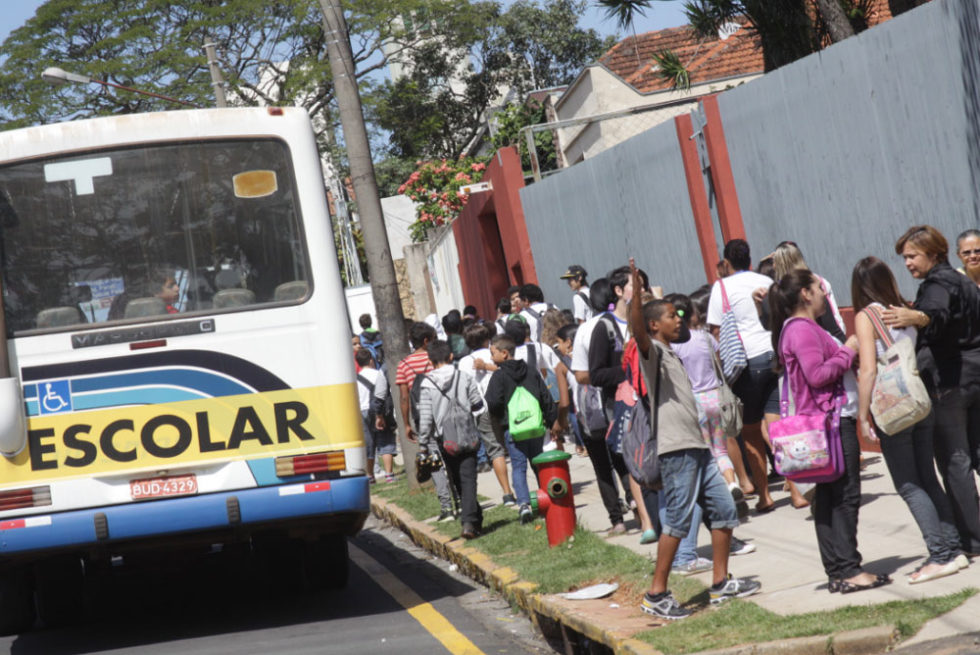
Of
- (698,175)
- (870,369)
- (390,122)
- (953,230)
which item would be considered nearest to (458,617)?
(870,369)

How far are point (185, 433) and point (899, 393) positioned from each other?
4370 mm

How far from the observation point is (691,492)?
6.60m

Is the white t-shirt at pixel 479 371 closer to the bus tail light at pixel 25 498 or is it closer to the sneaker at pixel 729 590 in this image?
the bus tail light at pixel 25 498

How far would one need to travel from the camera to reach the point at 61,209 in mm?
8211

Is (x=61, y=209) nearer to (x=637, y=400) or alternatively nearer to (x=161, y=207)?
(x=161, y=207)

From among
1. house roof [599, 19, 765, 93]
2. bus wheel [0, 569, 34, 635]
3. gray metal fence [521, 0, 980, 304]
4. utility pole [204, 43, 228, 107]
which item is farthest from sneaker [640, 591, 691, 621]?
house roof [599, 19, 765, 93]

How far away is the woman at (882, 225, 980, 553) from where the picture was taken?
20.7 feet

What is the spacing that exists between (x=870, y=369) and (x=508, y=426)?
4.61 meters

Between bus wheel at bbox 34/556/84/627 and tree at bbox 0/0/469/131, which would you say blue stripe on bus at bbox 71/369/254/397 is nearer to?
bus wheel at bbox 34/556/84/627

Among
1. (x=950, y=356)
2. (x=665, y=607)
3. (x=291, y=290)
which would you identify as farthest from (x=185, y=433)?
(x=950, y=356)

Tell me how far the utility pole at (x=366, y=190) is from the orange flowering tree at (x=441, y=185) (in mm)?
17785

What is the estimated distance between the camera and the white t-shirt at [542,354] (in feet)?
36.1

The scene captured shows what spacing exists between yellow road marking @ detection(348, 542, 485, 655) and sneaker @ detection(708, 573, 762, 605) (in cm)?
143

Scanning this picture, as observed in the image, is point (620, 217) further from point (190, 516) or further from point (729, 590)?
point (729, 590)
